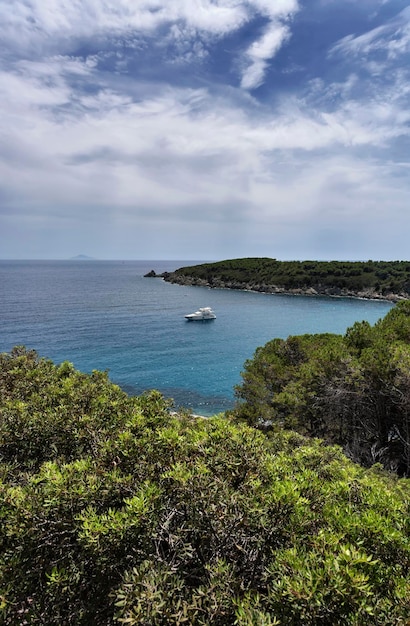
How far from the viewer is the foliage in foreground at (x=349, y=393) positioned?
48.0ft

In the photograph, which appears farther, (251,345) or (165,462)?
(251,345)

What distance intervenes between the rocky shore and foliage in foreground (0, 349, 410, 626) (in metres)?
82.8

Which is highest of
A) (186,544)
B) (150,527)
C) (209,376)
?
(150,527)

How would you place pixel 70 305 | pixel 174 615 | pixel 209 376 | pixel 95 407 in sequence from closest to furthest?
pixel 174 615
pixel 95 407
pixel 209 376
pixel 70 305

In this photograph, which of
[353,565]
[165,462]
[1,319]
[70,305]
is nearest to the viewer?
[353,565]

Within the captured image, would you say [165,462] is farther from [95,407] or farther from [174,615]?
[95,407]

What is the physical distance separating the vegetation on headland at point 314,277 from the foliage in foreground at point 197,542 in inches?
3415

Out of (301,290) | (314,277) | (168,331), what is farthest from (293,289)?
(168,331)

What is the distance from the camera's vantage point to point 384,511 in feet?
15.2

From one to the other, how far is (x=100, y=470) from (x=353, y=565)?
3.32 meters

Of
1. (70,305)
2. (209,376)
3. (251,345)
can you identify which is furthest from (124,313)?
(209,376)

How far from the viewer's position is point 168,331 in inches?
1972

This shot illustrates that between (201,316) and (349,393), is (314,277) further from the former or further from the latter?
(349,393)

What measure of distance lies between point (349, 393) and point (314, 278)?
280 feet
